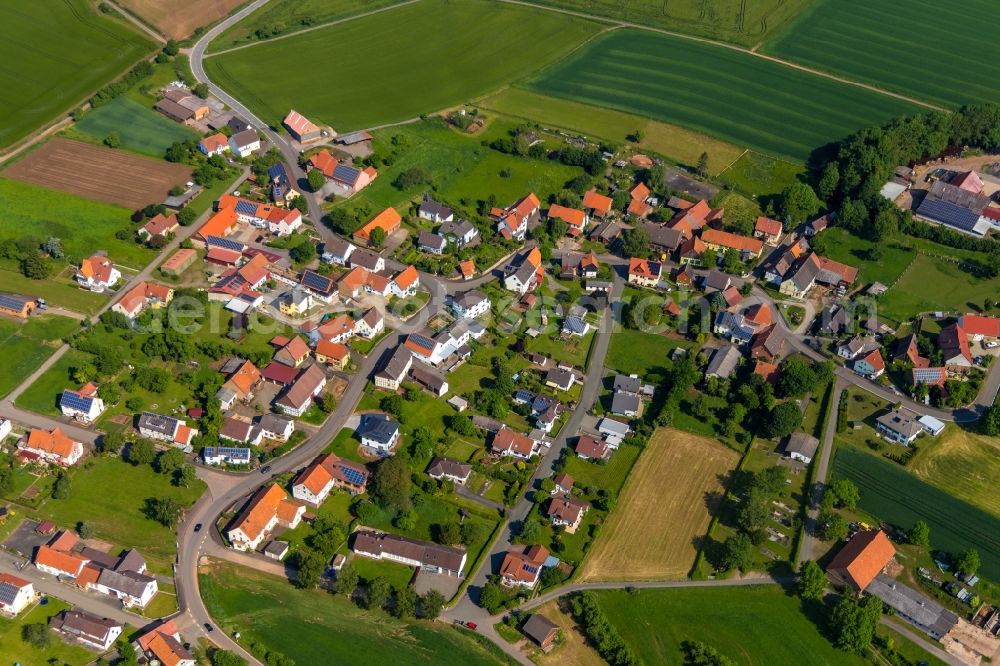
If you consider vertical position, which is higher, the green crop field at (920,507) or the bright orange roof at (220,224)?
the bright orange roof at (220,224)

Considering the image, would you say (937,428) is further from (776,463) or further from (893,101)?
(893,101)

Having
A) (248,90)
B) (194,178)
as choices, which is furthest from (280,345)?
(248,90)

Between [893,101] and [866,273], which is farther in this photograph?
[893,101]

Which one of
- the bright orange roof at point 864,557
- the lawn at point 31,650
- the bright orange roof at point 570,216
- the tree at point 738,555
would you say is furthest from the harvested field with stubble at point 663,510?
the lawn at point 31,650

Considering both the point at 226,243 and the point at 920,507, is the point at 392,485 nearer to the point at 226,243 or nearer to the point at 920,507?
the point at 226,243

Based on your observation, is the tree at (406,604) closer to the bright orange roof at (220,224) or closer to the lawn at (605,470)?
the lawn at (605,470)

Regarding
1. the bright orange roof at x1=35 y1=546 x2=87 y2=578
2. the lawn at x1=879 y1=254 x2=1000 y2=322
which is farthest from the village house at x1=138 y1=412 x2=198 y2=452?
the lawn at x1=879 y1=254 x2=1000 y2=322
